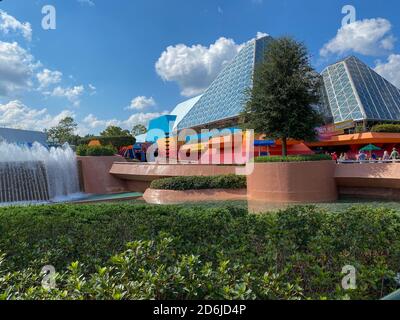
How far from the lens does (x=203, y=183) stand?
51.4 feet

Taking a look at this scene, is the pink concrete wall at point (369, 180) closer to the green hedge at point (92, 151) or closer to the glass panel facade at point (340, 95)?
the green hedge at point (92, 151)

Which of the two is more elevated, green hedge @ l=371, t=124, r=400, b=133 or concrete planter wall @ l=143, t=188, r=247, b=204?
green hedge @ l=371, t=124, r=400, b=133

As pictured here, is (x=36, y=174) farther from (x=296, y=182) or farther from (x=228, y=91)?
(x=228, y=91)

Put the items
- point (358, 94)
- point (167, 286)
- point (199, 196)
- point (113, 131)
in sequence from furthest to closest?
1. point (113, 131)
2. point (358, 94)
3. point (199, 196)
4. point (167, 286)

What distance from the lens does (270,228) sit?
464 cm

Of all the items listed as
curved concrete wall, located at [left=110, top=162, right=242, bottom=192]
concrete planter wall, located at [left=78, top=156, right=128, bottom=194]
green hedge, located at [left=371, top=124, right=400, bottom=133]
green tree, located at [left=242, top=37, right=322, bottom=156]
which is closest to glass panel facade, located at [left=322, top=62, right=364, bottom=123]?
green hedge, located at [left=371, top=124, right=400, bottom=133]

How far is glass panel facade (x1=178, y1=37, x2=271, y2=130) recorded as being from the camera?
42.9 m

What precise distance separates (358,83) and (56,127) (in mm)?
49326

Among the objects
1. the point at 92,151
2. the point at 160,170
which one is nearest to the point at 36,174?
the point at 92,151

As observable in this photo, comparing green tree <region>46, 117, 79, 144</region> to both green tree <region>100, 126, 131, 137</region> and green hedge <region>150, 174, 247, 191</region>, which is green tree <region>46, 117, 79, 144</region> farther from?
green hedge <region>150, 174, 247, 191</region>

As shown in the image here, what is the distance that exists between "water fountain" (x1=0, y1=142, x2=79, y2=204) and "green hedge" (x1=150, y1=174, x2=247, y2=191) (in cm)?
610

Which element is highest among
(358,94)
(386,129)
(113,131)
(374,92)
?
(374,92)

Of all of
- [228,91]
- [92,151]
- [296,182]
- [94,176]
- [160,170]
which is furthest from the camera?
[228,91]

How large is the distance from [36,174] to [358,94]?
3601 cm
